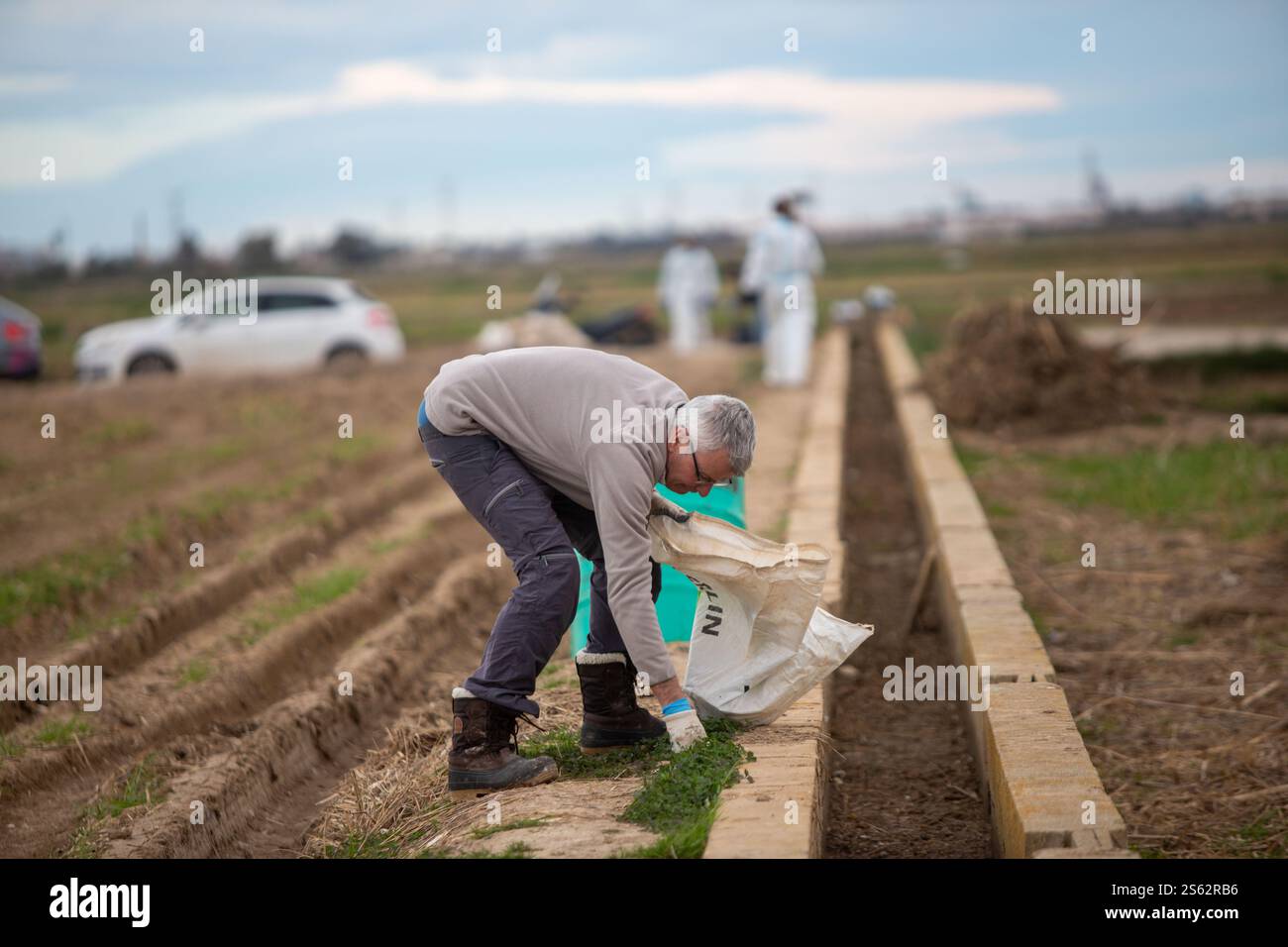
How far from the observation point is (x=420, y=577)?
7.96 m

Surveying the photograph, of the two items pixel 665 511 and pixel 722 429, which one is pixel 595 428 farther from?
pixel 665 511

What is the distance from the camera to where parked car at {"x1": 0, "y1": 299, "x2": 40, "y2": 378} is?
1820cm

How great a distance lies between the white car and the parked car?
67cm

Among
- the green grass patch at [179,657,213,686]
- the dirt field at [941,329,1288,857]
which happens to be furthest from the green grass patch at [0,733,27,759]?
the dirt field at [941,329,1288,857]

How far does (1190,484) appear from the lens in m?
9.07

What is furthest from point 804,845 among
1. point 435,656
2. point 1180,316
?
point 1180,316

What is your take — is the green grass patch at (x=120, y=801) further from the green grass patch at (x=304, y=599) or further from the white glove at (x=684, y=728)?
the white glove at (x=684, y=728)

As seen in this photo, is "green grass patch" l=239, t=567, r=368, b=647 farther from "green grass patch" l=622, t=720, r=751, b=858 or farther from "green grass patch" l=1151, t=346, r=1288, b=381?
"green grass patch" l=1151, t=346, r=1288, b=381

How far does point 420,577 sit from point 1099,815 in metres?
5.00

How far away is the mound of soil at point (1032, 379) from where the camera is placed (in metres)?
12.2

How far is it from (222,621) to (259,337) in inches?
475

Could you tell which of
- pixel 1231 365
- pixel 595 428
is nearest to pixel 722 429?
pixel 595 428

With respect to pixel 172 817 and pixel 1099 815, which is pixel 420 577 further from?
pixel 1099 815

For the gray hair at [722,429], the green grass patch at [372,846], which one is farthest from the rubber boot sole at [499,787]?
the gray hair at [722,429]
